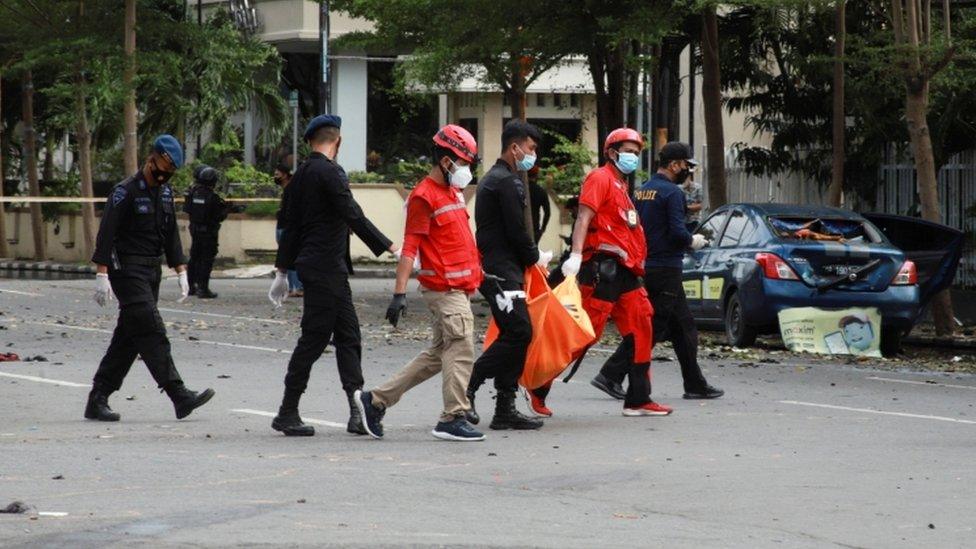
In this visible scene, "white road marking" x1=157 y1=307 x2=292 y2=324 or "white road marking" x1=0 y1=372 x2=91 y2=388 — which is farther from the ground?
"white road marking" x1=0 y1=372 x2=91 y2=388

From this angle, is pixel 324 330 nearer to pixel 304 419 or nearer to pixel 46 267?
pixel 304 419

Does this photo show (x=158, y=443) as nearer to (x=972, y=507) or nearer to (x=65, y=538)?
(x=65, y=538)

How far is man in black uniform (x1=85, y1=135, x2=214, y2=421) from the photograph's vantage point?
12.2m

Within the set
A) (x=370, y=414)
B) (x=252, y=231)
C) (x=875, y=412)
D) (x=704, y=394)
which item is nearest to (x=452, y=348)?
(x=370, y=414)

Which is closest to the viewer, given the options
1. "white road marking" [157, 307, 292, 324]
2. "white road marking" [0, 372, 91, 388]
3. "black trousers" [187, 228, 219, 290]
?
"white road marking" [0, 372, 91, 388]

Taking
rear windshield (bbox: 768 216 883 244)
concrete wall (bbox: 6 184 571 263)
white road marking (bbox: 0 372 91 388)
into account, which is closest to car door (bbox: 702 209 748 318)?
rear windshield (bbox: 768 216 883 244)

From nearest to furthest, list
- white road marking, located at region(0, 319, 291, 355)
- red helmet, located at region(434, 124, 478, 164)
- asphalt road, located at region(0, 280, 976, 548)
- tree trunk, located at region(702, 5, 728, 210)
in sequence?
asphalt road, located at region(0, 280, 976, 548) → red helmet, located at region(434, 124, 478, 164) → white road marking, located at region(0, 319, 291, 355) → tree trunk, located at region(702, 5, 728, 210)

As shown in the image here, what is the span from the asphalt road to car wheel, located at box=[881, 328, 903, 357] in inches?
103

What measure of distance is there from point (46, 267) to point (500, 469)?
28689 millimetres

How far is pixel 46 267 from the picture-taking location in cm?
3759

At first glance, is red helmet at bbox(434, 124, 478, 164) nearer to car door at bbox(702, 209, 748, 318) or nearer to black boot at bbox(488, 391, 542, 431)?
black boot at bbox(488, 391, 542, 431)

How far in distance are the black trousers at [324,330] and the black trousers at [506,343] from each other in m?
0.75

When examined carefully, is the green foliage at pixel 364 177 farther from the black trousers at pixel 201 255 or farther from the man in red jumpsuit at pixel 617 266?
the man in red jumpsuit at pixel 617 266

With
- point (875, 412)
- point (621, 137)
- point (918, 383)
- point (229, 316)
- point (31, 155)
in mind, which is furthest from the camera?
point (31, 155)
